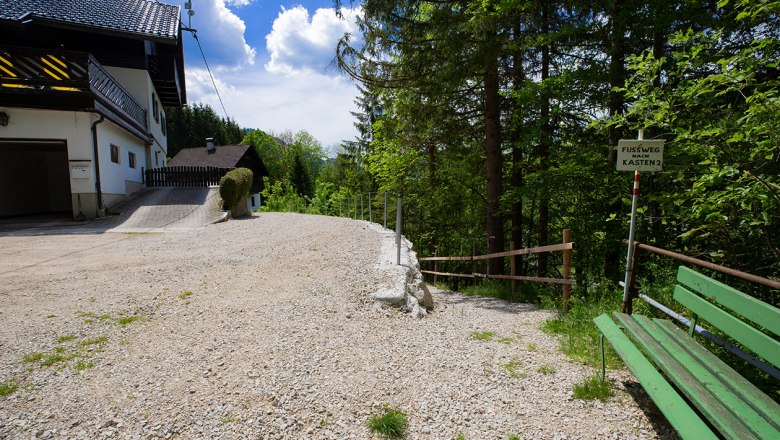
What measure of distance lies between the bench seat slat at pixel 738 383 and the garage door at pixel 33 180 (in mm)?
19886

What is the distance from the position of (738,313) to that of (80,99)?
634 inches

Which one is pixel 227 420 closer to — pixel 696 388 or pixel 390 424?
pixel 390 424

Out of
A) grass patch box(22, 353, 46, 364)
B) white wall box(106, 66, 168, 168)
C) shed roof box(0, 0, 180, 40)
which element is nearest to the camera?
grass patch box(22, 353, 46, 364)

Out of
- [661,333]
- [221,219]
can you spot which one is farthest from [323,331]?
[221,219]

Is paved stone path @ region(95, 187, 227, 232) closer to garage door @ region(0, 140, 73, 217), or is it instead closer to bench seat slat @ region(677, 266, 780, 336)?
garage door @ region(0, 140, 73, 217)

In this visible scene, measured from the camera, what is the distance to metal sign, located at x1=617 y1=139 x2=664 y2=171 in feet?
13.5

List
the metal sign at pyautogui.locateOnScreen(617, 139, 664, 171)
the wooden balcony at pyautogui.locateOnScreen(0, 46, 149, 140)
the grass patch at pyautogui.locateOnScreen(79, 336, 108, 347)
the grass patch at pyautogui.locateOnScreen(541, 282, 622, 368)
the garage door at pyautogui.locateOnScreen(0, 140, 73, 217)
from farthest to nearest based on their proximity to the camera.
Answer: the garage door at pyautogui.locateOnScreen(0, 140, 73, 217) < the wooden balcony at pyautogui.locateOnScreen(0, 46, 149, 140) < the metal sign at pyautogui.locateOnScreen(617, 139, 664, 171) < the grass patch at pyautogui.locateOnScreen(79, 336, 108, 347) < the grass patch at pyautogui.locateOnScreen(541, 282, 622, 368)

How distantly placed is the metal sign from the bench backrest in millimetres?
1545

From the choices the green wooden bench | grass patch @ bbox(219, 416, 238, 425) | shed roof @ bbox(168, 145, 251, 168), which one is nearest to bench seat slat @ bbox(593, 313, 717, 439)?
the green wooden bench

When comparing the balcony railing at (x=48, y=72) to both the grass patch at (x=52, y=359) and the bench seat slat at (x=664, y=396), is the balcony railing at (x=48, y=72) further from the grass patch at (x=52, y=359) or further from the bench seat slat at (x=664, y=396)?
the bench seat slat at (x=664, y=396)

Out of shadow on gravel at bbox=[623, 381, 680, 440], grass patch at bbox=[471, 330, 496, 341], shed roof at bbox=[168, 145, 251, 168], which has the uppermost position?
shed roof at bbox=[168, 145, 251, 168]

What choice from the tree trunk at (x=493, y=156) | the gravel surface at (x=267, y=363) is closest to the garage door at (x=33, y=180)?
the gravel surface at (x=267, y=363)

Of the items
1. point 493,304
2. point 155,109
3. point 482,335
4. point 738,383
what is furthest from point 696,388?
point 155,109

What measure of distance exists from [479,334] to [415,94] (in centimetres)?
727
